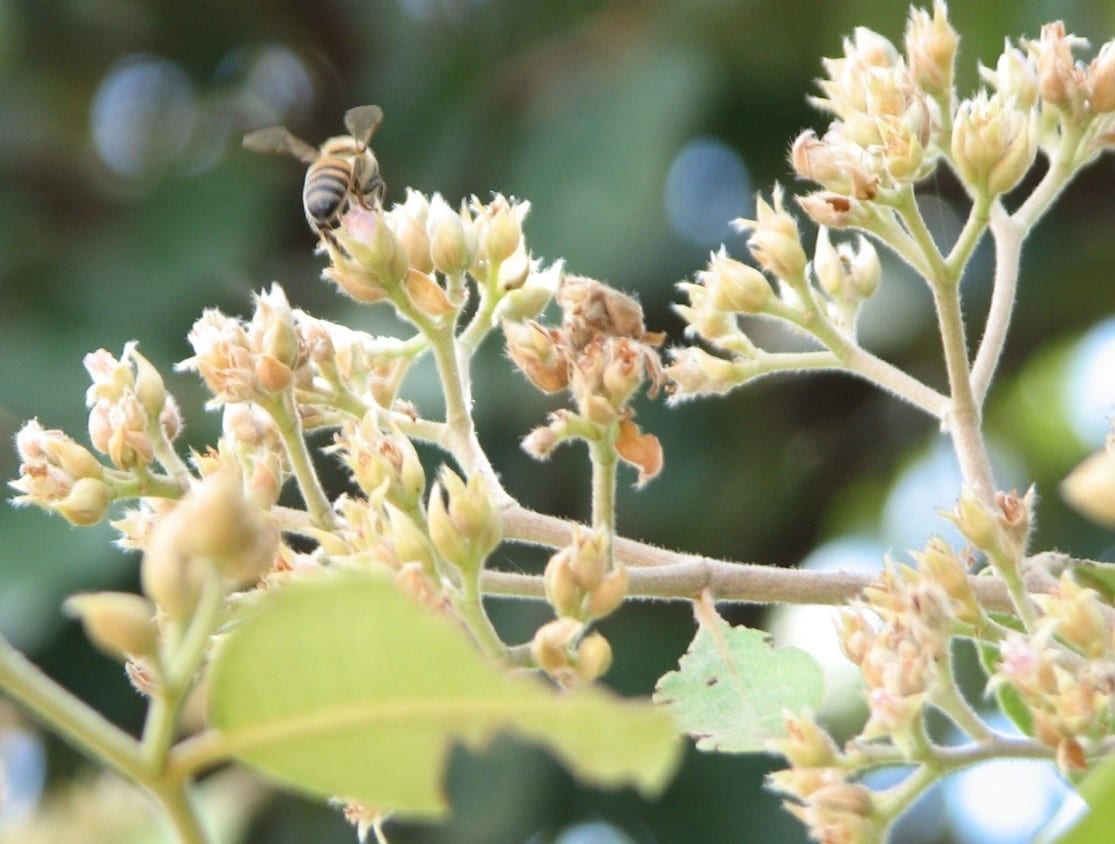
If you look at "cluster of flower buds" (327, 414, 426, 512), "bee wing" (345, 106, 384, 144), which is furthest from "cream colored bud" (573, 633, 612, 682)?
"bee wing" (345, 106, 384, 144)

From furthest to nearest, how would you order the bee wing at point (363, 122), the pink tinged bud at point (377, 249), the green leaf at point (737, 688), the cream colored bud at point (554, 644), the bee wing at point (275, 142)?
the bee wing at point (275, 142), the bee wing at point (363, 122), the pink tinged bud at point (377, 249), the green leaf at point (737, 688), the cream colored bud at point (554, 644)

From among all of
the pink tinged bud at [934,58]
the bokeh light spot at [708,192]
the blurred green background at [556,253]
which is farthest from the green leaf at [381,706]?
the bokeh light spot at [708,192]

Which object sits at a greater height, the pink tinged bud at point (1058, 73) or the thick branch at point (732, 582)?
the pink tinged bud at point (1058, 73)

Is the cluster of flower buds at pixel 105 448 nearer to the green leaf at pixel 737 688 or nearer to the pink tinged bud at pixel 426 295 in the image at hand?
the pink tinged bud at pixel 426 295

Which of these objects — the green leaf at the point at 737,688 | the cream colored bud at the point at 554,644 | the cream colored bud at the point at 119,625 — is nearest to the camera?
the cream colored bud at the point at 119,625

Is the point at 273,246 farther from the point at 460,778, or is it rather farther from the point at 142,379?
the point at 142,379

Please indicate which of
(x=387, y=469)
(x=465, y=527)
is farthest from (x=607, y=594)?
(x=387, y=469)

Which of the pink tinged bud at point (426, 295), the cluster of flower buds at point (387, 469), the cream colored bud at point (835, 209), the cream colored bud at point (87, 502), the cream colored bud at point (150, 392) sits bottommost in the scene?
the cluster of flower buds at point (387, 469)
